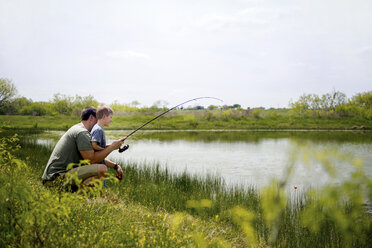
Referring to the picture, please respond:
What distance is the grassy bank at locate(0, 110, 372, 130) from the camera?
36.8 m

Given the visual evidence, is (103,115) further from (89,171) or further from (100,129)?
(89,171)

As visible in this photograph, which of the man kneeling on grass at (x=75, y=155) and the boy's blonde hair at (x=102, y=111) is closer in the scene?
the man kneeling on grass at (x=75, y=155)

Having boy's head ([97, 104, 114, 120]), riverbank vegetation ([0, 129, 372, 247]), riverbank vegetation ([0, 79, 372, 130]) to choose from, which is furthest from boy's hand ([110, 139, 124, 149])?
riverbank vegetation ([0, 79, 372, 130])

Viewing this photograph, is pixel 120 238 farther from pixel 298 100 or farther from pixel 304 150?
pixel 298 100

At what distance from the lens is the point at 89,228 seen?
274cm

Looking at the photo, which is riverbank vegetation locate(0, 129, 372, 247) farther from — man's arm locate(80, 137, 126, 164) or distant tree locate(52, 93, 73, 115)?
distant tree locate(52, 93, 73, 115)

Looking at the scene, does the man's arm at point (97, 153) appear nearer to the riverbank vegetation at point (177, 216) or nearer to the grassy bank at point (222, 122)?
the riverbank vegetation at point (177, 216)

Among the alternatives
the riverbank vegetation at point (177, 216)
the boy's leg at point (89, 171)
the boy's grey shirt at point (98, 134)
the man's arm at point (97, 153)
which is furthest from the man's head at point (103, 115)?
the riverbank vegetation at point (177, 216)

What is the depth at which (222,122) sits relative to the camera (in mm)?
40781

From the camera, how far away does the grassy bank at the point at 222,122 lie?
3675 centimetres

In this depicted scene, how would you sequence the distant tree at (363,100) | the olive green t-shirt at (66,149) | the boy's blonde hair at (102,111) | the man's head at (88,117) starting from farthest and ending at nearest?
the distant tree at (363,100) < the man's head at (88,117) < the boy's blonde hair at (102,111) < the olive green t-shirt at (66,149)

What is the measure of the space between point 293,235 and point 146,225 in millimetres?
2168

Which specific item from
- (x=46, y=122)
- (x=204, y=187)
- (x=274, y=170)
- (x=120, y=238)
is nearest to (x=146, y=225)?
(x=120, y=238)

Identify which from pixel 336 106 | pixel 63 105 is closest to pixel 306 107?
pixel 336 106
